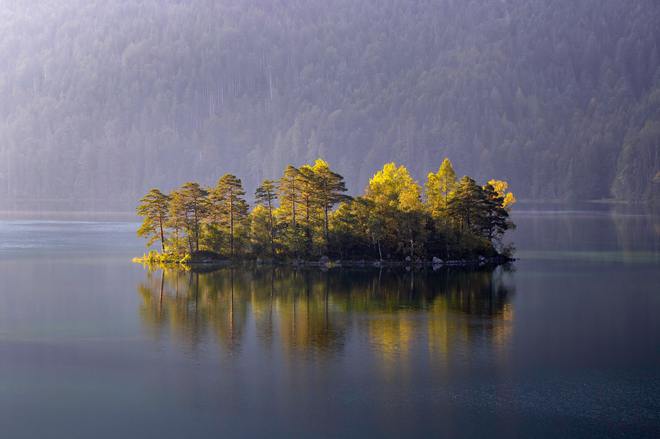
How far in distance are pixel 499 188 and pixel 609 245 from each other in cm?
2337

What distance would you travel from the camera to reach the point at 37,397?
4353cm

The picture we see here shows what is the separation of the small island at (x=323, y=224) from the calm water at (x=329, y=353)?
606cm

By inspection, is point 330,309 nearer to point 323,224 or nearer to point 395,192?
point 323,224

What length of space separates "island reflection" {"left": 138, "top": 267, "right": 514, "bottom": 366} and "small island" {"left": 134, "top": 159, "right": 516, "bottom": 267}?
5.35 meters

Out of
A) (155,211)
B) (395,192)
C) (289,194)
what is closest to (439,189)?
(395,192)

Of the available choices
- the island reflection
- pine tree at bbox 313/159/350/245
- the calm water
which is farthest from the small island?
the calm water

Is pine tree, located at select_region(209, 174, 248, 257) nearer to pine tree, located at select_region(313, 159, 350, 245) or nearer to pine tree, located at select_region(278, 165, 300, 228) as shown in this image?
pine tree, located at select_region(278, 165, 300, 228)

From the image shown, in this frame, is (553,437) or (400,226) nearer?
(553,437)

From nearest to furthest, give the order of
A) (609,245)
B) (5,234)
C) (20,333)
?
(20,333)
(609,245)
(5,234)

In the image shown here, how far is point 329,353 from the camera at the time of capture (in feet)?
171

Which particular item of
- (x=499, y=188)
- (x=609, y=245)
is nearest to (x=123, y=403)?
(x=499, y=188)

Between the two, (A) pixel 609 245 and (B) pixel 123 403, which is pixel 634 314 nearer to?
(B) pixel 123 403

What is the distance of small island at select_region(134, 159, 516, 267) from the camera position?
315 ft

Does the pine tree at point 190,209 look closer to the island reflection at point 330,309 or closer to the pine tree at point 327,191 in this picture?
the island reflection at point 330,309
